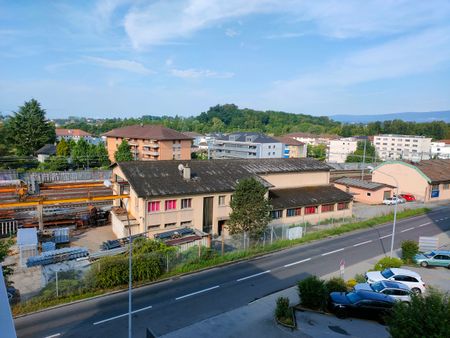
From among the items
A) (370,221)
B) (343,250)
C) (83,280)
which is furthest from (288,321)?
(370,221)

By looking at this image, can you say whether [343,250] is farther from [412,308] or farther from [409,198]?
[409,198]

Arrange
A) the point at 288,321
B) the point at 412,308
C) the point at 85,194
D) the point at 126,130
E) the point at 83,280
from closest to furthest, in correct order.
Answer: the point at 412,308 → the point at 288,321 → the point at 83,280 → the point at 85,194 → the point at 126,130

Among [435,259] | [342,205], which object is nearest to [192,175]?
[342,205]

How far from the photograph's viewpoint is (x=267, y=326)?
17.9 m

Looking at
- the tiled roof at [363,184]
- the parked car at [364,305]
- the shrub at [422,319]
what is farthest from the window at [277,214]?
the shrub at [422,319]

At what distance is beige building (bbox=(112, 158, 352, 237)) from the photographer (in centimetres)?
3189

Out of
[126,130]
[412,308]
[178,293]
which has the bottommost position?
[178,293]

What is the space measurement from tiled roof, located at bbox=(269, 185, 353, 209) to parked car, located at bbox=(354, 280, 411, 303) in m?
16.9

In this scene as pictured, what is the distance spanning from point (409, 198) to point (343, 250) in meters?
30.2

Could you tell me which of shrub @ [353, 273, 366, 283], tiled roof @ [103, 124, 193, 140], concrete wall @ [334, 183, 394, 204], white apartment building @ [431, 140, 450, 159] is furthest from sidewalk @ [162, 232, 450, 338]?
white apartment building @ [431, 140, 450, 159]

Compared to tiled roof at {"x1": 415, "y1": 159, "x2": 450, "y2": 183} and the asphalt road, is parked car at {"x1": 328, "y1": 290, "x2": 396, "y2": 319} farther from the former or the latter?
tiled roof at {"x1": 415, "y1": 159, "x2": 450, "y2": 183}

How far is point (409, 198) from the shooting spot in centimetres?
5500

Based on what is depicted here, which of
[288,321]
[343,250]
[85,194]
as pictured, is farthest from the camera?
[85,194]

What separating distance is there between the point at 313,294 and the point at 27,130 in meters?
85.2
